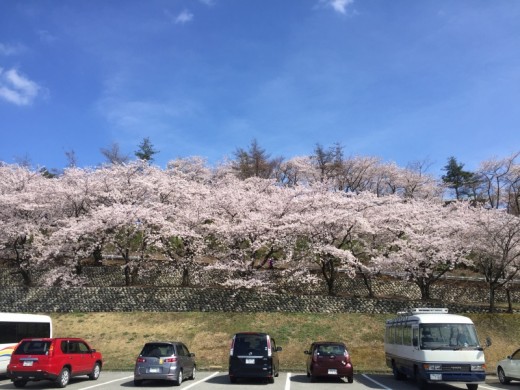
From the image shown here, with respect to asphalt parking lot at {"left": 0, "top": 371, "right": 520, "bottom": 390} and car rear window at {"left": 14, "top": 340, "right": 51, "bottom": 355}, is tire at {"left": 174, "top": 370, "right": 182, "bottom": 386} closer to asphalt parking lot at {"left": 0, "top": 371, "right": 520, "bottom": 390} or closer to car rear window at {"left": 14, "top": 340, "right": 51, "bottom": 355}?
asphalt parking lot at {"left": 0, "top": 371, "right": 520, "bottom": 390}

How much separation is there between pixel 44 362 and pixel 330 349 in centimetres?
1012

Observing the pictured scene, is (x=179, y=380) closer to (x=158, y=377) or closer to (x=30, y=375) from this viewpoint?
(x=158, y=377)

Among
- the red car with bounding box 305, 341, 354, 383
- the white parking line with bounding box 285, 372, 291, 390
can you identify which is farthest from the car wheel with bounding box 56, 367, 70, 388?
the red car with bounding box 305, 341, 354, 383

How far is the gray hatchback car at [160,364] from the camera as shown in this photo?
1521cm

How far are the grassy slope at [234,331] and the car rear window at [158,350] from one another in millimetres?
8088

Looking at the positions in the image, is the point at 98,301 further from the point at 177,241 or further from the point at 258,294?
the point at 258,294

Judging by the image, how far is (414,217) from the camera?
3697 cm

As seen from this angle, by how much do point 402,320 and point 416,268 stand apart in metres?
16.4

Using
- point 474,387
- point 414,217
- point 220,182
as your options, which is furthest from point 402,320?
point 220,182

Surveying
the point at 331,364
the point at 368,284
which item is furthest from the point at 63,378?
the point at 368,284

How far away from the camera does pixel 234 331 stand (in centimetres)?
2744

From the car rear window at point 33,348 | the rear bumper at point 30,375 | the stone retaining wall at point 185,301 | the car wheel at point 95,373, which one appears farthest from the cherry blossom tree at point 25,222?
the rear bumper at point 30,375

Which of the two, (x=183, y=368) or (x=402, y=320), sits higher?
(x=402, y=320)

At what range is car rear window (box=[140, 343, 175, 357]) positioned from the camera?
1557 centimetres
